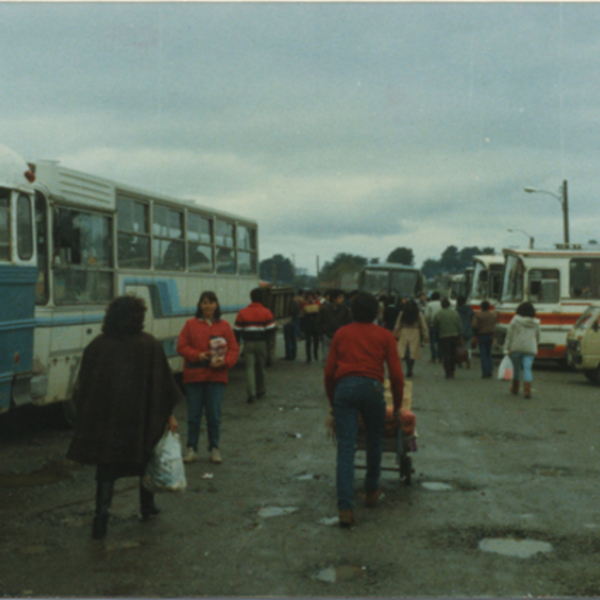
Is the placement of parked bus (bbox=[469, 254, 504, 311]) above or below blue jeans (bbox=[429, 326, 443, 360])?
above

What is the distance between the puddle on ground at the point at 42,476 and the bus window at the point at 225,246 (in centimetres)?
905

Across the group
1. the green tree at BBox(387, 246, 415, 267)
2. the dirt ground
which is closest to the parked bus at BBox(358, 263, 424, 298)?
the dirt ground

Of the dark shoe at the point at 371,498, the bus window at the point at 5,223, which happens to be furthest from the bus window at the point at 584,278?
the dark shoe at the point at 371,498

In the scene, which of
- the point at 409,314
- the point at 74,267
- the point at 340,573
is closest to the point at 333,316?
the point at 409,314

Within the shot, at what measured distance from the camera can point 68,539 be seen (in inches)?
244

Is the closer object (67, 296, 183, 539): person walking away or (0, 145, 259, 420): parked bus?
(67, 296, 183, 539): person walking away

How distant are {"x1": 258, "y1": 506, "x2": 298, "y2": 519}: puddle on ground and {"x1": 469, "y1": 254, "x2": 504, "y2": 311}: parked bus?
845 inches

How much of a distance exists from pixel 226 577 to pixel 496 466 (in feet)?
14.4

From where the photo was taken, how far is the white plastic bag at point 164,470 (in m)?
6.41

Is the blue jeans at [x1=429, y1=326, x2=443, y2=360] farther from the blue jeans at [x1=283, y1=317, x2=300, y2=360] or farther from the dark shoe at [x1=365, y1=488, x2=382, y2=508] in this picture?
the dark shoe at [x1=365, y1=488, x2=382, y2=508]

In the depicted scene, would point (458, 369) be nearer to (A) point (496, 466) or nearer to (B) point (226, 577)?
(A) point (496, 466)

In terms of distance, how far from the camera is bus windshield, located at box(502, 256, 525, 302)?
24.2 meters

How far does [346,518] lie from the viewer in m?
6.46

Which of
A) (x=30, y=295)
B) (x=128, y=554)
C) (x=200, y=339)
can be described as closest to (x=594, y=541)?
(x=128, y=554)
